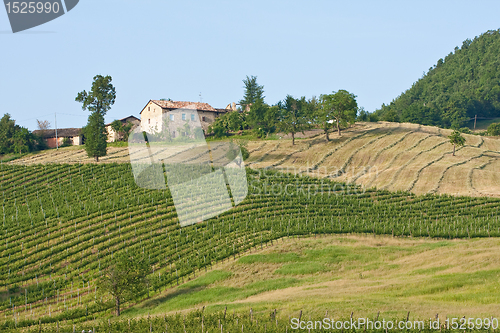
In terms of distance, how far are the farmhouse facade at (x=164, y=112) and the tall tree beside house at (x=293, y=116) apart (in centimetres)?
1352

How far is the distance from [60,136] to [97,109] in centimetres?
2163

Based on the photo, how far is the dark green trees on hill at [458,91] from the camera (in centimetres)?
11325

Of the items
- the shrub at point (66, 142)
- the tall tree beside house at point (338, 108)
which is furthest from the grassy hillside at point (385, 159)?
the shrub at point (66, 142)

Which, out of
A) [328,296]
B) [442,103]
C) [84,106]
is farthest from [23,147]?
[442,103]

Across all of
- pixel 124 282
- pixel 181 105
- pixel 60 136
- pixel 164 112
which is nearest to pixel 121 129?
pixel 164 112

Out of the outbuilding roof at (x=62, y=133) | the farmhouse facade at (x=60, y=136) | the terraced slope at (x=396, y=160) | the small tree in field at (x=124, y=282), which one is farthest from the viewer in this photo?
the outbuilding roof at (x=62, y=133)

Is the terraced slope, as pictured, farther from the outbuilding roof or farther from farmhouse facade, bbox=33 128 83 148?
the outbuilding roof

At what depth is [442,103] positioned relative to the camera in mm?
129500

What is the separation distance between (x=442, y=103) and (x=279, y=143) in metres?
79.1

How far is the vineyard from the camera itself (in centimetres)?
2602

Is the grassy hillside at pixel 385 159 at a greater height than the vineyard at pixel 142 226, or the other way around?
the grassy hillside at pixel 385 159

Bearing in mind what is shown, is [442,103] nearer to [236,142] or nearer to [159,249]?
[236,142]

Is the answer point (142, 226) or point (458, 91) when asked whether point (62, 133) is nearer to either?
point (142, 226)

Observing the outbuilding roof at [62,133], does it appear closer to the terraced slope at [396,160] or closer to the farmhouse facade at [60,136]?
the farmhouse facade at [60,136]
